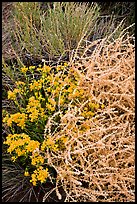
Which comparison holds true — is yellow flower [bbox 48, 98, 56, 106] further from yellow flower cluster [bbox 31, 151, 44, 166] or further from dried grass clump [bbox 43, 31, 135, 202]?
yellow flower cluster [bbox 31, 151, 44, 166]

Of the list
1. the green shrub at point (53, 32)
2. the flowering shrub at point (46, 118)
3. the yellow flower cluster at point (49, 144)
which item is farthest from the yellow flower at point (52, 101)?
the green shrub at point (53, 32)

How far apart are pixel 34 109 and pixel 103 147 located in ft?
1.30

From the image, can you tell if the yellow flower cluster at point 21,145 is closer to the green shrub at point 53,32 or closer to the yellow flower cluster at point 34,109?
the yellow flower cluster at point 34,109

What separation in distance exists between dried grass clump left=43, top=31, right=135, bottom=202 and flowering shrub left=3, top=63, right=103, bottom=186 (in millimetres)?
26

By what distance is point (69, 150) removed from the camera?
1786 mm

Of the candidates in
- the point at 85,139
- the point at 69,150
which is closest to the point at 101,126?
the point at 85,139

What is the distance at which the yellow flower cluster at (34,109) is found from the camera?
6.20ft

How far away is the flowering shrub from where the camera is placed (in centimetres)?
183

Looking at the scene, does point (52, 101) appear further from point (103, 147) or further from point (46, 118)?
point (103, 147)

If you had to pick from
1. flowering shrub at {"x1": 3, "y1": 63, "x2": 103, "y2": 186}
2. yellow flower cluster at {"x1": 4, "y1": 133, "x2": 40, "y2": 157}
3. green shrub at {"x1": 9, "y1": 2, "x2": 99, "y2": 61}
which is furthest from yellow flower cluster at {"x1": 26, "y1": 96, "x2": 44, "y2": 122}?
green shrub at {"x1": 9, "y1": 2, "x2": 99, "y2": 61}

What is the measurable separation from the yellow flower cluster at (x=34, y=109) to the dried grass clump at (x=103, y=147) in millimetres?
88

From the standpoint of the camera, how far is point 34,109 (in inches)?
75.4

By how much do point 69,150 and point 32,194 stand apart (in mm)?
486

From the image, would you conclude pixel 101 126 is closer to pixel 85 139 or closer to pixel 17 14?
pixel 85 139
